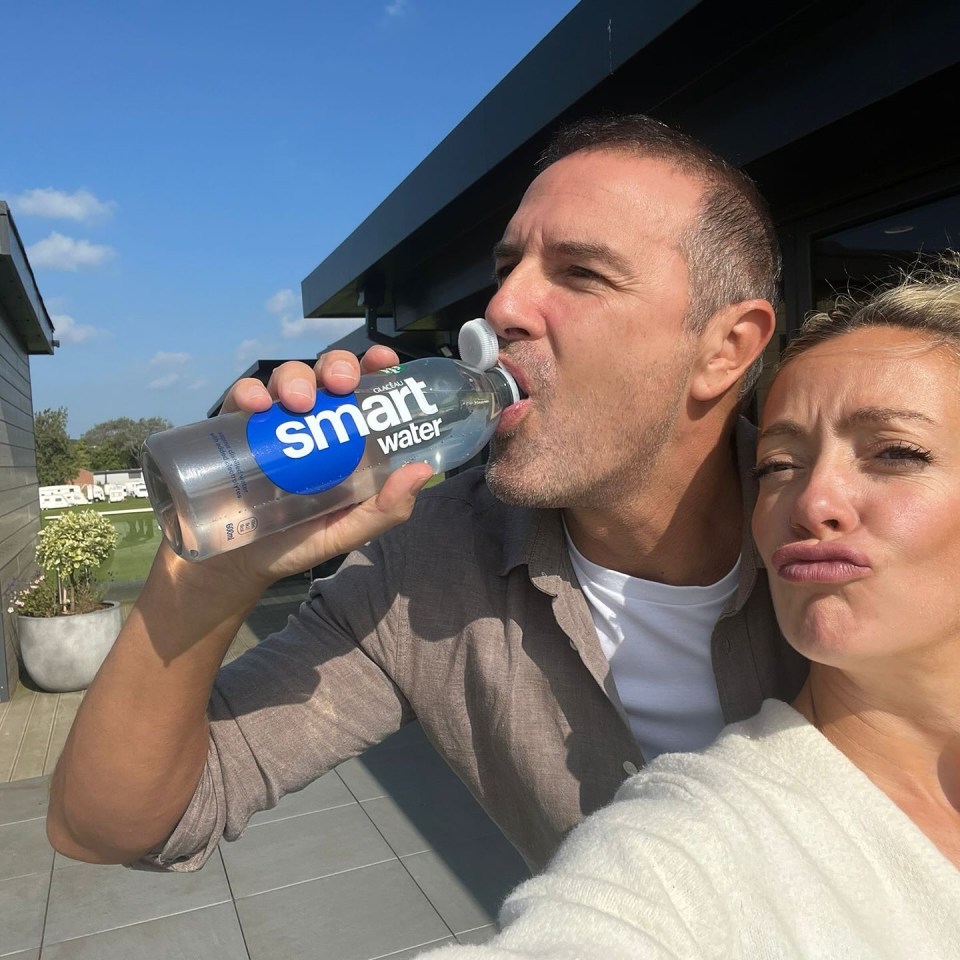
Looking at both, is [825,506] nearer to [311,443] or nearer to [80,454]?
[311,443]

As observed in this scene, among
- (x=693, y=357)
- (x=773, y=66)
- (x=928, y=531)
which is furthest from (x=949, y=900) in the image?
(x=773, y=66)

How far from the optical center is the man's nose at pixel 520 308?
145 centimetres

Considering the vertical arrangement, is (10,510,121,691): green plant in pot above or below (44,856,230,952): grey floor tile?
above

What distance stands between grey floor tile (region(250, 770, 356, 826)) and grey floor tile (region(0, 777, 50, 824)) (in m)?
1.29

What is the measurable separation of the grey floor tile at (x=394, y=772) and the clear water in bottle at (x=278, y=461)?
12.6 feet

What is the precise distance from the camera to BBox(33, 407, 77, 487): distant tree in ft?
102

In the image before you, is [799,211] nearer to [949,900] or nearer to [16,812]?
[949,900]

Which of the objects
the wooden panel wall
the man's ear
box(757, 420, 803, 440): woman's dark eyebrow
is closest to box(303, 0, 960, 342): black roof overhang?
the man's ear

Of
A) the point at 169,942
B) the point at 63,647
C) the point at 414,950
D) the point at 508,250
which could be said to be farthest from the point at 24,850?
the point at 508,250

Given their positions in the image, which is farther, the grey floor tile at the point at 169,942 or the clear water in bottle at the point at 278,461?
the grey floor tile at the point at 169,942

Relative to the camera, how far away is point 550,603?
1.49 meters

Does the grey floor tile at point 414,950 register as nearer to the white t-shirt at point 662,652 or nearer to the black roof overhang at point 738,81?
the white t-shirt at point 662,652

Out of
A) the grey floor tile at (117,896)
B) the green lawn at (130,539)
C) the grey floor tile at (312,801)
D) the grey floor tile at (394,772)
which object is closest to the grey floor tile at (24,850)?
the grey floor tile at (117,896)

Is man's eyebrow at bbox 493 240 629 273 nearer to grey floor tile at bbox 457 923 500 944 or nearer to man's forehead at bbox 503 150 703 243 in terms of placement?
man's forehead at bbox 503 150 703 243
